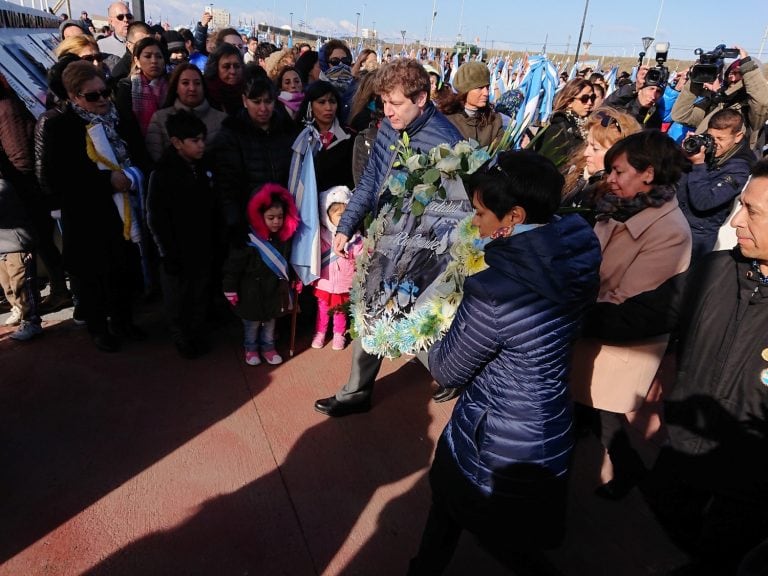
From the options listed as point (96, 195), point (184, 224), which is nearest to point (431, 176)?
point (184, 224)

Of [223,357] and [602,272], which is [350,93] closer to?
[223,357]

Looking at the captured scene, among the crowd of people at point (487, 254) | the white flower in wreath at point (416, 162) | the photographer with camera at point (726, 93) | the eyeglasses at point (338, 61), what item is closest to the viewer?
the crowd of people at point (487, 254)

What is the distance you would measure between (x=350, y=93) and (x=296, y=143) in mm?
1975

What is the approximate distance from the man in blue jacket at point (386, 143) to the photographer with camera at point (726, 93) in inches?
131

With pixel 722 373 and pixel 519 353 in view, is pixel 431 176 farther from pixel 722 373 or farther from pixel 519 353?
pixel 722 373

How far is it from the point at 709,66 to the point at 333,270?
5.14 meters

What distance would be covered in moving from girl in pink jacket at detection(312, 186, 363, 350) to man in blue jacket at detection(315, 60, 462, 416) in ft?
1.66

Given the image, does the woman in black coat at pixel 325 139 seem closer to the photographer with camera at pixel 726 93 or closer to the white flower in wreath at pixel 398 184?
the white flower in wreath at pixel 398 184

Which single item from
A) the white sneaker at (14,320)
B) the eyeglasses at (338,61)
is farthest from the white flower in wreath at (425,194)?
the eyeglasses at (338,61)

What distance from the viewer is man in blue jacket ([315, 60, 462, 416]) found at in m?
2.77

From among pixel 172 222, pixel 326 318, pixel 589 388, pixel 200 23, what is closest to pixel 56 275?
pixel 172 222

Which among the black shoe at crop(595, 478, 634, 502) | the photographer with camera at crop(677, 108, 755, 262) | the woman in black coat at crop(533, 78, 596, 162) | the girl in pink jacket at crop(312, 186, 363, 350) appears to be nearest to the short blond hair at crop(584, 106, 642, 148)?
the woman in black coat at crop(533, 78, 596, 162)

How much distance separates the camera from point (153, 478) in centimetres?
266

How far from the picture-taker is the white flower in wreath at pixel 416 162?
2436 mm
